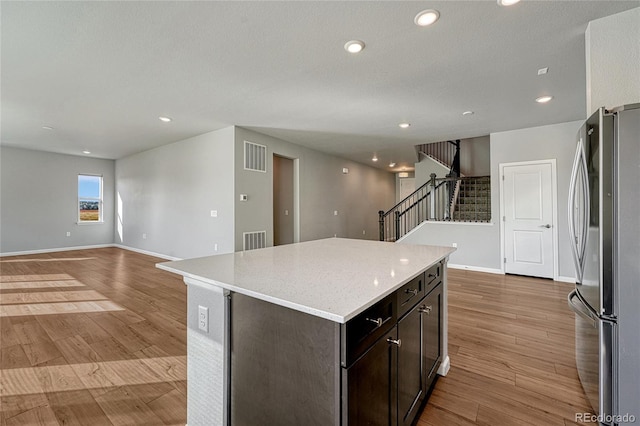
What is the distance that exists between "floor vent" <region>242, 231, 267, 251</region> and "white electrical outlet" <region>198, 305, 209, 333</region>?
3.95 m

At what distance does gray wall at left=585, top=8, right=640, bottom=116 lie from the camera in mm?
1990

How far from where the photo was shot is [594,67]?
83.4 inches

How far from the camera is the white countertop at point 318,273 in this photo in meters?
1.00

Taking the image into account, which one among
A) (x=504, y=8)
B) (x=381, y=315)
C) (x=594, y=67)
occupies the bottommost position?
(x=381, y=315)

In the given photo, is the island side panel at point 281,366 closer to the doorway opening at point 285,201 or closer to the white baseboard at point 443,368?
the white baseboard at point 443,368

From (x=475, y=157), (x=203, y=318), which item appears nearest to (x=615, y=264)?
(x=203, y=318)

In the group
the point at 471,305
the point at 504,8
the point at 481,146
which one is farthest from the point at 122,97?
the point at 481,146

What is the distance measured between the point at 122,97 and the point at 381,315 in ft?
14.1

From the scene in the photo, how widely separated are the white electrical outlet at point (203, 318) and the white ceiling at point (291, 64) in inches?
79.9

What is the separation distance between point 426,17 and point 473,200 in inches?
236

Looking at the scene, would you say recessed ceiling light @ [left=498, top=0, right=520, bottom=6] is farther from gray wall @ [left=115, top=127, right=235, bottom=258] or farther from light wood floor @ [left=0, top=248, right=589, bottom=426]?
gray wall @ [left=115, top=127, right=235, bottom=258]

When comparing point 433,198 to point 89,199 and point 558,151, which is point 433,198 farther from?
point 89,199

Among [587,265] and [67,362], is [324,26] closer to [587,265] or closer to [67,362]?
[587,265]

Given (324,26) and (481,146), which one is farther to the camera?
(481,146)
